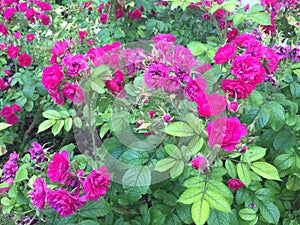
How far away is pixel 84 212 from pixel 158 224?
Result: 0.82 ft

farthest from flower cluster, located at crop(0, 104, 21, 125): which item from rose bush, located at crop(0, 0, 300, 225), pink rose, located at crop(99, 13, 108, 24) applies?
rose bush, located at crop(0, 0, 300, 225)

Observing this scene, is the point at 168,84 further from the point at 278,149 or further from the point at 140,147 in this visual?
the point at 278,149

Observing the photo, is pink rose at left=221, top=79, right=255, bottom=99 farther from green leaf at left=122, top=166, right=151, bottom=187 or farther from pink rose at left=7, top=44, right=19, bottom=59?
pink rose at left=7, top=44, right=19, bottom=59

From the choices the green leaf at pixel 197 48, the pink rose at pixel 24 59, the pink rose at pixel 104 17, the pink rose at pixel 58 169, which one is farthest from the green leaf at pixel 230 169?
the pink rose at pixel 104 17

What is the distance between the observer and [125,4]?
9.42 ft

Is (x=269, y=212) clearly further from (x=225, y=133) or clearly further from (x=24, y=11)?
(x=24, y=11)

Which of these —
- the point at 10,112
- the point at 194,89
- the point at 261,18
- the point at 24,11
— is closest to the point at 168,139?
the point at 194,89

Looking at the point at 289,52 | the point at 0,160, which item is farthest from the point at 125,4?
the point at 289,52

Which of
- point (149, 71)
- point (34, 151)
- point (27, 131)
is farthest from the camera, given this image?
point (27, 131)

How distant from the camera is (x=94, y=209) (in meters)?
1.28

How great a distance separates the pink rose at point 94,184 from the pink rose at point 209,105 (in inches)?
13.9

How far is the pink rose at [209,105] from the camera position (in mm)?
1042

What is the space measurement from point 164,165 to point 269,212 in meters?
0.46

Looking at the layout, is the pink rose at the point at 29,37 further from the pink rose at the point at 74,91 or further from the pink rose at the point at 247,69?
the pink rose at the point at 247,69
